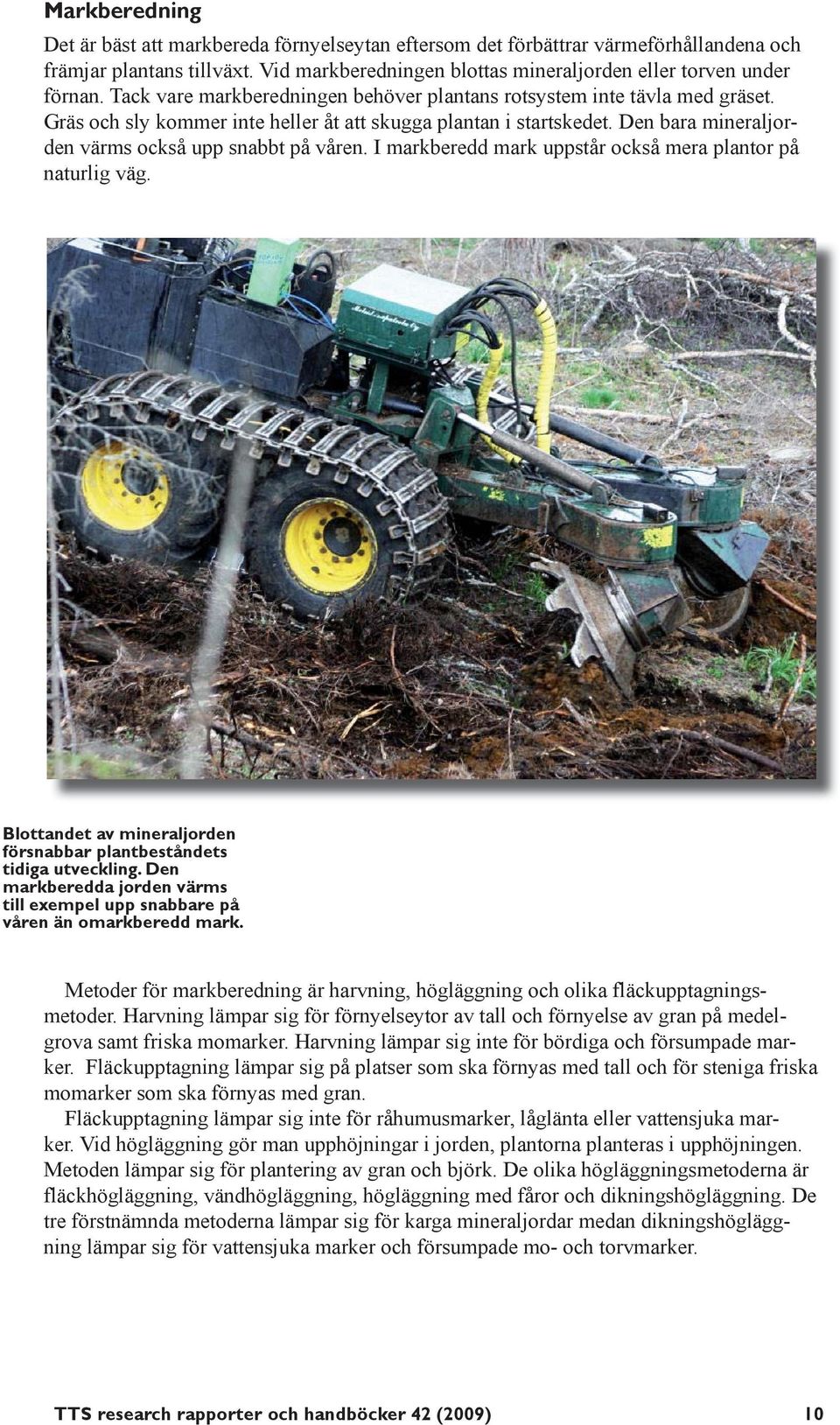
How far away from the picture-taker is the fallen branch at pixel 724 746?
6.13 meters

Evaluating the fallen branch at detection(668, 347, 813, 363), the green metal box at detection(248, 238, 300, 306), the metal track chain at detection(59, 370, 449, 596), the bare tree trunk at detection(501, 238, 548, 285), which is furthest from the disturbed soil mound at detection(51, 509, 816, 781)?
the bare tree trunk at detection(501, 238, 548, 285)

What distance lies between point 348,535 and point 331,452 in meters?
0.41

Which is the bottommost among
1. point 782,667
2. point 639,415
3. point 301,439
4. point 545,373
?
point 782,667

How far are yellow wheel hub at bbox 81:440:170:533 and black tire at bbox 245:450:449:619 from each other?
1.80ft

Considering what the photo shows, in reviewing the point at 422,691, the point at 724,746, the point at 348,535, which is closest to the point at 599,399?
the point at 348,535

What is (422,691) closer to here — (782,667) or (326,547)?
(326,547)

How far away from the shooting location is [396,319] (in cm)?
726

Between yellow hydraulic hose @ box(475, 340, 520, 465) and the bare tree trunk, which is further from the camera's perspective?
the bare tree trunk

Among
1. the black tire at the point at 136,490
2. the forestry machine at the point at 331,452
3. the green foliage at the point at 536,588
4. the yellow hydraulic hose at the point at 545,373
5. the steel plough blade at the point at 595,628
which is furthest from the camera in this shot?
the green foliage at the point at 536,588

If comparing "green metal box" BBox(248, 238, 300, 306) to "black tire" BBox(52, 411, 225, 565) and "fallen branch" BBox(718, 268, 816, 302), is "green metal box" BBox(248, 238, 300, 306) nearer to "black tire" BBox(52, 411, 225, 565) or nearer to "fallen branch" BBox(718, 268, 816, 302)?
"black tire" BBox(52, 411, 225, 565)

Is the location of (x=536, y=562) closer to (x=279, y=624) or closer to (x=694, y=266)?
(x=279, y=624)

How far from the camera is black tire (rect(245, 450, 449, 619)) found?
710 cm

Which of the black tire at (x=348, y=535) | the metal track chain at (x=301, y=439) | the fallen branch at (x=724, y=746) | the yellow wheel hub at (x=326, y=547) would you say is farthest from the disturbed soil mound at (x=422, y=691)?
the metal track chain at (x=301, y=439)

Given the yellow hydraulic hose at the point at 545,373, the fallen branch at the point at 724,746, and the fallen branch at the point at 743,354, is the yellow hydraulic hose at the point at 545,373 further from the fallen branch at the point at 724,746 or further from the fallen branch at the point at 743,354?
the fallen branch at the point at 743,354
